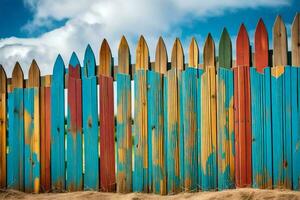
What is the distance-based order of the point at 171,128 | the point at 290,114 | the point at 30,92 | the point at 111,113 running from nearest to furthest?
the point at 290,114, the point at 171,128, the point at 111,113, the point at 30,92

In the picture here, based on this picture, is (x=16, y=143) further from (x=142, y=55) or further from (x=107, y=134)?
(x=142, y=55)

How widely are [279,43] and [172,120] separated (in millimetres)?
1623

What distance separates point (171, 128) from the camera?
514 centimetres

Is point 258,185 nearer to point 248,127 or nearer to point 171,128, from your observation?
point 248,127

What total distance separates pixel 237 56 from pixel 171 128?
1.23 meters

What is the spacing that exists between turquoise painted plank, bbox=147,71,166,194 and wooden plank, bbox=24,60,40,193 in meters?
1.92

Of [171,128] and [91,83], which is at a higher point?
[91,83]

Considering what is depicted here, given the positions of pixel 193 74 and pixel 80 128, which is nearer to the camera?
pixel 193 74

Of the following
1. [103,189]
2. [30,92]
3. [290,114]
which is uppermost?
[30,92]

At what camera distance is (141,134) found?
5.29 m

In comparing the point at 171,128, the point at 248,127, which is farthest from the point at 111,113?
the point at 248,127

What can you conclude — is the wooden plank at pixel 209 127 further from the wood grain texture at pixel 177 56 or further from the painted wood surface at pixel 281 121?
the painted wood surface at pixel 281 121

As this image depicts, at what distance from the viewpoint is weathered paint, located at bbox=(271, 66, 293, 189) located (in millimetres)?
4793

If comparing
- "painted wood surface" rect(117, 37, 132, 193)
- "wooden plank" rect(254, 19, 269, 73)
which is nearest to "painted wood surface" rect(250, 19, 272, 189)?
"wooden plank" rect(254, 19, 269, 73)
